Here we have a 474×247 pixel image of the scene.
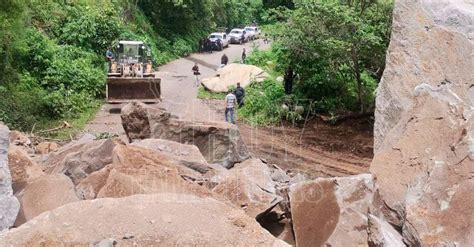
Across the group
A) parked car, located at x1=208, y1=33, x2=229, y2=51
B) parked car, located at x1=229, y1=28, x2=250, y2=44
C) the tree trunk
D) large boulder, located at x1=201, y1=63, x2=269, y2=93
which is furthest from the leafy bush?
parked car, located at x1=229, y1=28, x2=250, y2=44

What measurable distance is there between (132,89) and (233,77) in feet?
21.4

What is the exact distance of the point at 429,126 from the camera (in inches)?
251

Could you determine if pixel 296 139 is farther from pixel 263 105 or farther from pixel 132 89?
pixel 132 89

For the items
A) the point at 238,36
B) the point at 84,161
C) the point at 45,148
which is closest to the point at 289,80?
the point at 45,148

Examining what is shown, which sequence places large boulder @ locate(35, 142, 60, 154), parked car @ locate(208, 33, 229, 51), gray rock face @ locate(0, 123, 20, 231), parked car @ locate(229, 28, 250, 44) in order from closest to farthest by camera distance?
gray rock face @ locate(0, 123, 20, 231), large boulder @ locate(35, 142, 60, 154), parked car @ locate(208, 33, 229, 51), parked car @ locate(229, 28, 250, 44)

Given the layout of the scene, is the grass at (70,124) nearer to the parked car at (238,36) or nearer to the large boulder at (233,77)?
the large boulder at (233,77)

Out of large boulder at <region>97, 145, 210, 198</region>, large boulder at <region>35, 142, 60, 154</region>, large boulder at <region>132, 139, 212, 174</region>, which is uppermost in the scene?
large boulder at <region>97, 145, 210, 198</region>

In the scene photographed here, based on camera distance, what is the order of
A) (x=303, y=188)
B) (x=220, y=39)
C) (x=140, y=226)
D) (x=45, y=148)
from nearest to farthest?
(x=140, y=226)
(x=303, y=188)
(x=45, y=148)
(x=220, y=39)

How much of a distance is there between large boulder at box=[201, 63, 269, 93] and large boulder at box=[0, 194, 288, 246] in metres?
18.8

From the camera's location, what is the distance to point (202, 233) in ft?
17.7

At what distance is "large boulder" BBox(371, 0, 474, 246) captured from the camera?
5.32m

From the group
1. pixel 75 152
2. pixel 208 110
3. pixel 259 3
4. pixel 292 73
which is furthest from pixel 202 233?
pixel 259 3

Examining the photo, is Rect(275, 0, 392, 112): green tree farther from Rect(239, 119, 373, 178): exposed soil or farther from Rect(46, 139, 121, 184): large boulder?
Rect(46, 139, 121, 184): large boulder

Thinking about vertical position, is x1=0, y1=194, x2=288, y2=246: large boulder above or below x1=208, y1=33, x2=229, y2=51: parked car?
above
